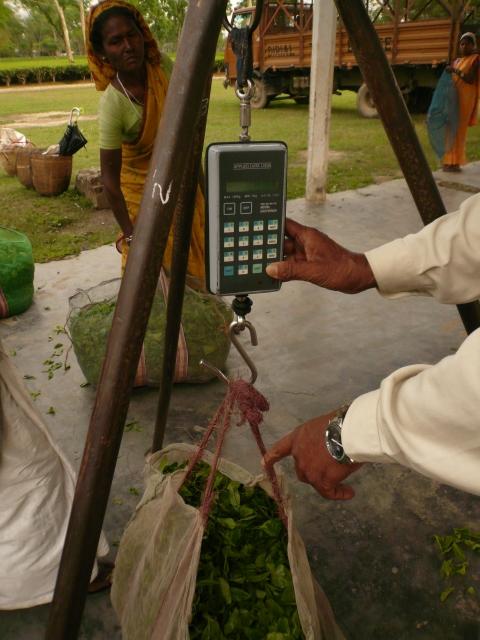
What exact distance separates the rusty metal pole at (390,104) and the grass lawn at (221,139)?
323 cm

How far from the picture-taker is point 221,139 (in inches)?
344

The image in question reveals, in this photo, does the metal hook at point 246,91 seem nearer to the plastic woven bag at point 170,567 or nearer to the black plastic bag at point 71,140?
the plastic woven bag at point 170,567

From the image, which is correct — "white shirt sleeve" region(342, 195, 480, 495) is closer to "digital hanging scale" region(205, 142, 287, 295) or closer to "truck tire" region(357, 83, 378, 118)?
"digital hanging scale" region(205, 142, 287, 295)

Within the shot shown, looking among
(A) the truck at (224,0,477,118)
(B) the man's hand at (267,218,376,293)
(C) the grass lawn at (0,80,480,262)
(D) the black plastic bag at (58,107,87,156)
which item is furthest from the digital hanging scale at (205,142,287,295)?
(A) the truck at (224,0,477,118)

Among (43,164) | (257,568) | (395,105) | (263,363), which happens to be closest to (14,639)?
(257,568)

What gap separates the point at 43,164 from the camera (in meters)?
A: 5.80

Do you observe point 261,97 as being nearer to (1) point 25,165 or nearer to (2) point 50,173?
(1) point 25,165

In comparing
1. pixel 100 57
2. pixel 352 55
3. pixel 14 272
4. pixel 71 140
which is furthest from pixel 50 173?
pixel 352 55

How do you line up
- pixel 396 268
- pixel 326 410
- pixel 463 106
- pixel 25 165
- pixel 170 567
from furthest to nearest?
pixel 463 106, pixel 25 165, pixel 326 410, pixel 396 268, pixel 170 567

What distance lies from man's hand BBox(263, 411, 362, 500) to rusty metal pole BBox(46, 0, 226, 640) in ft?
1.33

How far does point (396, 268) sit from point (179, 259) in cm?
59

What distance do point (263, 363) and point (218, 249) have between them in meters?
1.57

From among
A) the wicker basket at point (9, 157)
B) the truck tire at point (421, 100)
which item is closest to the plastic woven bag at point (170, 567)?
the wicker basket at point (9, 157)

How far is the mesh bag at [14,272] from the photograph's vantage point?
2.92 meters
